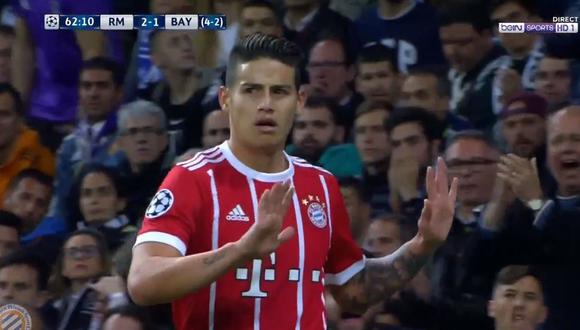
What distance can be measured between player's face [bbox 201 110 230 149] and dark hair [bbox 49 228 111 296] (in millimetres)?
687

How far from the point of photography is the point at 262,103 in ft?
13.1

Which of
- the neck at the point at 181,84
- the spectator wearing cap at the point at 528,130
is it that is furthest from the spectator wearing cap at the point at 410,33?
the neck at the point at 181,84

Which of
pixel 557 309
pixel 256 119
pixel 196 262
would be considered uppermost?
pixel 256 119

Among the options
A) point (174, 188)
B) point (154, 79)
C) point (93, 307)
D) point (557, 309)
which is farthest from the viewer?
point (154, 79)

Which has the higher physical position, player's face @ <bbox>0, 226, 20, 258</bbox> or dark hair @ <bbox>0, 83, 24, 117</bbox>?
dark hair @ <bbox>0, 83, 24, 117</bbox>

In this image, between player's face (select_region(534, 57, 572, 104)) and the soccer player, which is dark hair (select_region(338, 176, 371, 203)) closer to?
player's face (select_region(534, 57, 572, 104))

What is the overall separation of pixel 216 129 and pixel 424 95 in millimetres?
1016

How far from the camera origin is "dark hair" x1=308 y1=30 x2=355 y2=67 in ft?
23.1

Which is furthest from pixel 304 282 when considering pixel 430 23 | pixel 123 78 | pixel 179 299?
pixel 123 78

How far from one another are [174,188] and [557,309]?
2381mm

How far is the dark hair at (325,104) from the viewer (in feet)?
22.3

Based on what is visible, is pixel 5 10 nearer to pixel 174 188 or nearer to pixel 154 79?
pixel 154 79

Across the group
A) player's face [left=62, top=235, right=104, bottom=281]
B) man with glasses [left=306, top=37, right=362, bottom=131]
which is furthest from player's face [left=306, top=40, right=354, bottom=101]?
player's face [left=62, top=235, right=104, bottom=281]

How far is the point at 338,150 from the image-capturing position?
6730mm
